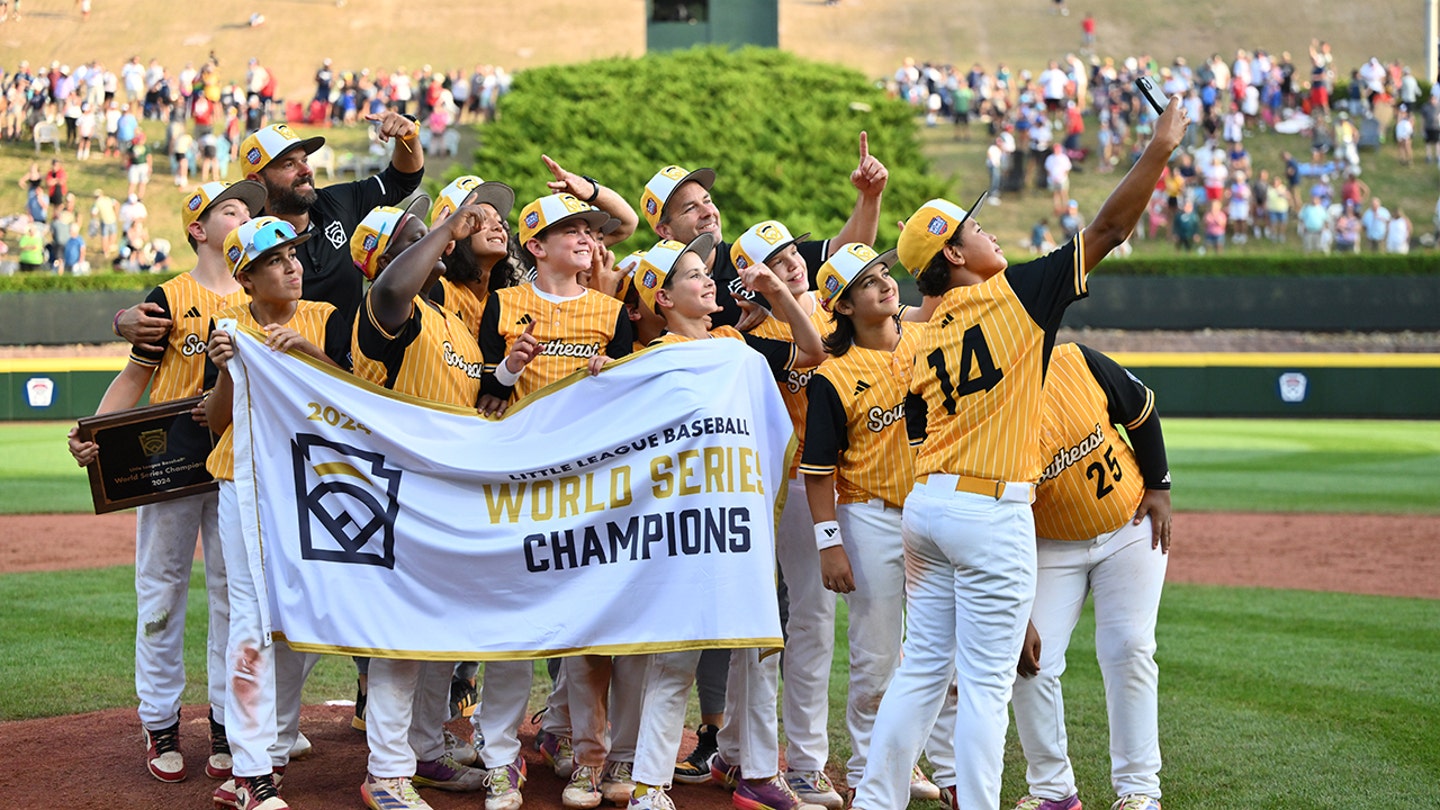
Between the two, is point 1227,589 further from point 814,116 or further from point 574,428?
point 814,116

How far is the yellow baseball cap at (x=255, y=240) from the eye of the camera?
19.5ft

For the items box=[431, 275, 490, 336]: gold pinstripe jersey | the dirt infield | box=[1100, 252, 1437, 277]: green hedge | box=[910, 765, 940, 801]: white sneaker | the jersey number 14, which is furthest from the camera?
box=[1100, 252, 1437, 277]: green hedge

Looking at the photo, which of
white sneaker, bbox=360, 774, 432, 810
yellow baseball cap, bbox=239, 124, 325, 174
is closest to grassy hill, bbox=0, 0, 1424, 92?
yellow baseball cap, bbox=239, 124, 325, 174

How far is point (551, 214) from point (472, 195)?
0.36 meters

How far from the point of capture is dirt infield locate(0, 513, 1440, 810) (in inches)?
242

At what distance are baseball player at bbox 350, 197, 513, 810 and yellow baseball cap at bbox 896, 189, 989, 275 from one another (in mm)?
1810

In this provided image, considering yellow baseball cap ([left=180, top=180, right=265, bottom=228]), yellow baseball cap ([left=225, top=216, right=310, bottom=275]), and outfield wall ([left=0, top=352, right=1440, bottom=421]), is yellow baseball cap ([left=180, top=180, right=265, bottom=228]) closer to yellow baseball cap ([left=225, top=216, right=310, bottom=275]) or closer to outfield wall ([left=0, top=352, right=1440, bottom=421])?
yellow baseball cap ([left=225, top=216, right=310, bottom=275])

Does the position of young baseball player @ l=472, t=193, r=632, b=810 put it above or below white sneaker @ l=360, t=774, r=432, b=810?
above

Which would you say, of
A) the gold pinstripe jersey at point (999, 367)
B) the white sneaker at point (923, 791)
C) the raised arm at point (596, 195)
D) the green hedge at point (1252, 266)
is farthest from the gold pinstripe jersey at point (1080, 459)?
the green hedge at point (1252, 266)

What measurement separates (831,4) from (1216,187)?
2614cm

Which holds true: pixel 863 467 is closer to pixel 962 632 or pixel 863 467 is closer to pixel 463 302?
pixel 962 632

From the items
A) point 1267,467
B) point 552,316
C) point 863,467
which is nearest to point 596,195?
point 552,316

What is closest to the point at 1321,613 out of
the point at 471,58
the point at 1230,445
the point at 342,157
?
the point at 1230,445

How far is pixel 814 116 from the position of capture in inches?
1423
